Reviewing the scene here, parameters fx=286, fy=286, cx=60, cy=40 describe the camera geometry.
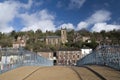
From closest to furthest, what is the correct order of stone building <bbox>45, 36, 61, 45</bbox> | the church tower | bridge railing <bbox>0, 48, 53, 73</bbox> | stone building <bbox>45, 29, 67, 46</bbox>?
bridge railing <bbox>0, 48, 53, 73</bbox>
stone building <bbox>45, 36, 61, 45</bbox>
stone building <bbox>45, 29, 67, 46</bbox>
the church tower

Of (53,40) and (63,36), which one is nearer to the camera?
(53,40)

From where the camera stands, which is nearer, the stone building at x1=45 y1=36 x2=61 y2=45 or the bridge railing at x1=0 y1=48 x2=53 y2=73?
the bridge railing at x1=0 y1=48 x2=53 y2=73

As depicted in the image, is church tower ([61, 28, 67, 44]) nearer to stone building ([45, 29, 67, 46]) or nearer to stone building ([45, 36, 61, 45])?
stone building ([45, 29, 67, 46])

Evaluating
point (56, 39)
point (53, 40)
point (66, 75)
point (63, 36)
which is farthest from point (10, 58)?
point (63, 36)

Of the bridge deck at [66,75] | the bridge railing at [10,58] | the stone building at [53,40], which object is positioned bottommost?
the bridge deck at [66,75]

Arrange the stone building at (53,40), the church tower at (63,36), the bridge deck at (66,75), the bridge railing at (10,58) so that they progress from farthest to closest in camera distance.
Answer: the church tower at (63,36), the stone building at (53,40), the bridge railing at (10,58), the bridge deck at (66,75)

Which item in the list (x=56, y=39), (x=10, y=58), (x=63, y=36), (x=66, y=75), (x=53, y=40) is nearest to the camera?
(x=66, y=75)

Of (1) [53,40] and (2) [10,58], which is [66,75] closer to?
(2) [10,58]

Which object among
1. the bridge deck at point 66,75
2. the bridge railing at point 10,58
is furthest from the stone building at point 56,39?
the bridge deck at point 66,75

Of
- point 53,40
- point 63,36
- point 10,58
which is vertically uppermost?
point 63,36

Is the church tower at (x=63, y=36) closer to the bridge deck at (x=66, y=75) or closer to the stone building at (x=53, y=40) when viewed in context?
the stone building at (x=53, y=40)

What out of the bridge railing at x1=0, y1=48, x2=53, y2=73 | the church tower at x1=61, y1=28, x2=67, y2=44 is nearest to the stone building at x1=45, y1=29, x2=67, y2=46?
the church tower at x1=61, y1=28, x2=67, y2=44

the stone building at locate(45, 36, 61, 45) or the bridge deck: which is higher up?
the stone building at locate(45, 36, 61, 45)

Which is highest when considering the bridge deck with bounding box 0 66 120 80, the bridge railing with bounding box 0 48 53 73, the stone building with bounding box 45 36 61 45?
the stone building with bounding box 45 36 61 45
